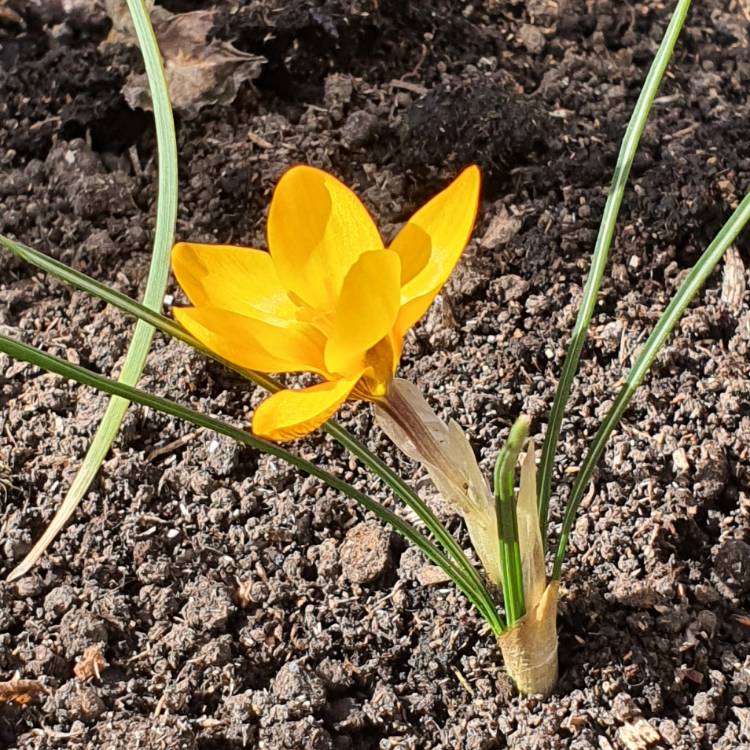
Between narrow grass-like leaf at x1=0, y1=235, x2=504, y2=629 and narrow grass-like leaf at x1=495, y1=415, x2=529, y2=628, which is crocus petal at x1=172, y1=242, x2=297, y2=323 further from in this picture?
narrow grass-like leaf at x1=495, y1=415, x2=529, y2=628

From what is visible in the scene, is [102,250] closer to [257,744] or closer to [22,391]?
[22,391]

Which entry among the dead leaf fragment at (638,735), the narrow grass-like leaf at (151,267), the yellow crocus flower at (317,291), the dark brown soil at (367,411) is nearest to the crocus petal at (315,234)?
the yellow crocus flower at (317,291)

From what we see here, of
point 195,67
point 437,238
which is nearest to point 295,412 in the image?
point 437,238

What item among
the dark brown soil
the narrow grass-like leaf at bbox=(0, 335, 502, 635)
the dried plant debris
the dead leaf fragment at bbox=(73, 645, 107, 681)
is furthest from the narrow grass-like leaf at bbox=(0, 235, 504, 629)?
the dried plant debris

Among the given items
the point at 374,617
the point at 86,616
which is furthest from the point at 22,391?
the point at 374,617

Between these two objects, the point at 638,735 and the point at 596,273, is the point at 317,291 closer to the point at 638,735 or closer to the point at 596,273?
the point at 596,273
